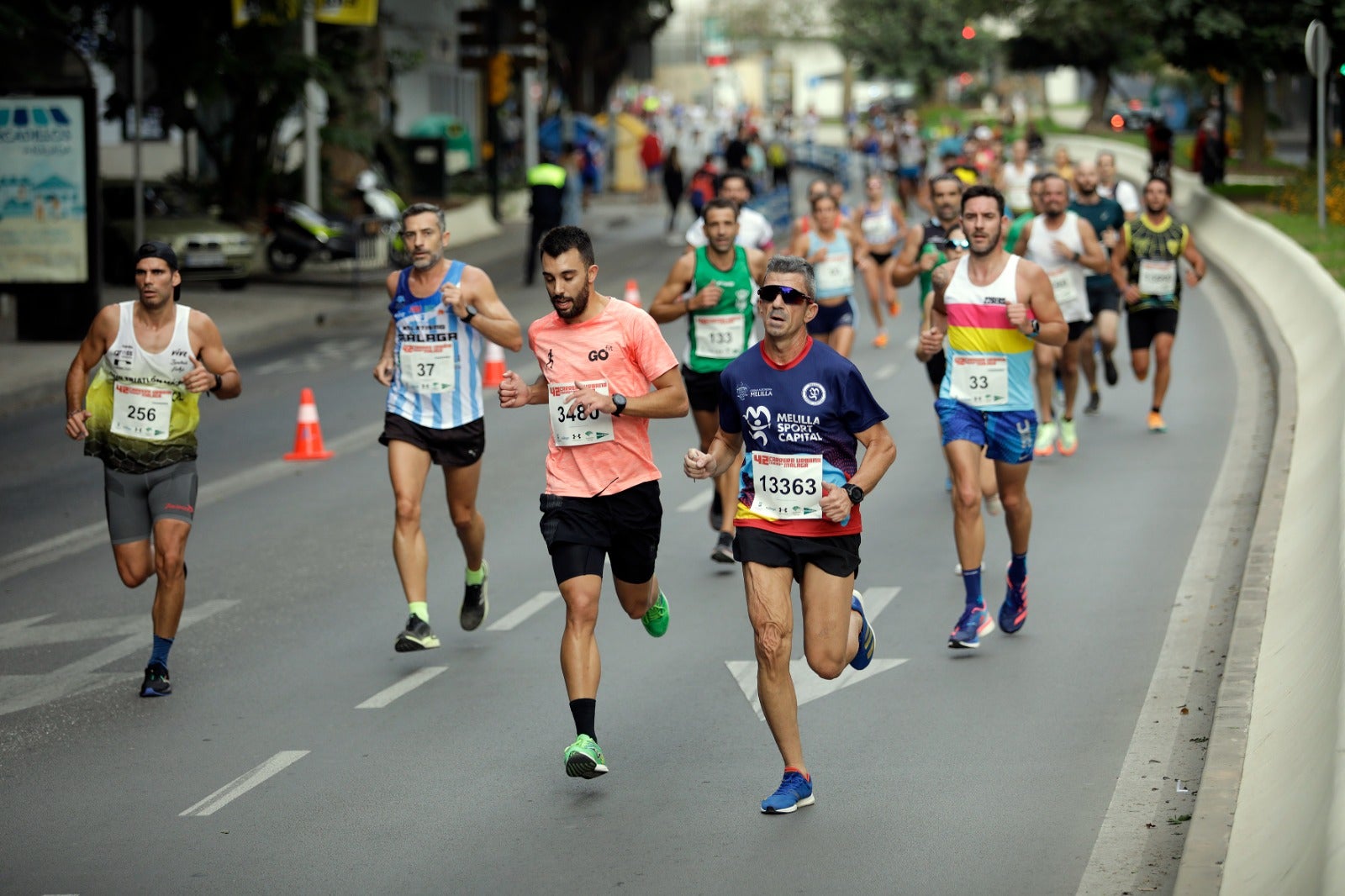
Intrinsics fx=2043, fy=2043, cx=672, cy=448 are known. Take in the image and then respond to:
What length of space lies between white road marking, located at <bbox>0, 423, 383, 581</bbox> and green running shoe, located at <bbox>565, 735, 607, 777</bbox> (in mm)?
5442

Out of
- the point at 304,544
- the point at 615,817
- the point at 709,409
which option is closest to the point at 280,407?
the point at 304,544

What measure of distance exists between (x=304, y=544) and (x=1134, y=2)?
32.2 meters

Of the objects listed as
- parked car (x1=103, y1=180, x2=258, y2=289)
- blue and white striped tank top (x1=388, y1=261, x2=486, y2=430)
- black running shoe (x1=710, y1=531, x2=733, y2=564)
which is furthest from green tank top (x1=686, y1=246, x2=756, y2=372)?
parked car (x1=103, y1=180, x2=258, y2=289)

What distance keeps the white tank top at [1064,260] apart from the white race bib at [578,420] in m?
7.38

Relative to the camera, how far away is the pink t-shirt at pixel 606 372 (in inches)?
301

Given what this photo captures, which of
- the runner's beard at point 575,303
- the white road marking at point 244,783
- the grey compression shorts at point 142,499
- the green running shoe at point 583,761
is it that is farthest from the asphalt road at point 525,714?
the runner's beard at point 575,303

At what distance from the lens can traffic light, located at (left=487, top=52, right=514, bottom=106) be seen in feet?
126

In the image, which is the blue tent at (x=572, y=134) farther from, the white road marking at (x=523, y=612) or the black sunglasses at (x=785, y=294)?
Answer: the black sunglasses at (x=785, y=294)

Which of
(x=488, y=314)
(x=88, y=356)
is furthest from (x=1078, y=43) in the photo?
(x=88, y=356)

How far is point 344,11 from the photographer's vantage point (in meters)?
29.6

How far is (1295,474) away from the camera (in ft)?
38.8

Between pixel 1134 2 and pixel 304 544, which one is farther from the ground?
pixel 1134 2

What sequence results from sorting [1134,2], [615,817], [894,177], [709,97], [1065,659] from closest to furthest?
1. [615,817]
2. [1065,659]
3. [1134,2]
4. [894,177]
5. [709,97]

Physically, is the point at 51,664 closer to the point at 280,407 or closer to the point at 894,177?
the point at 280,407
